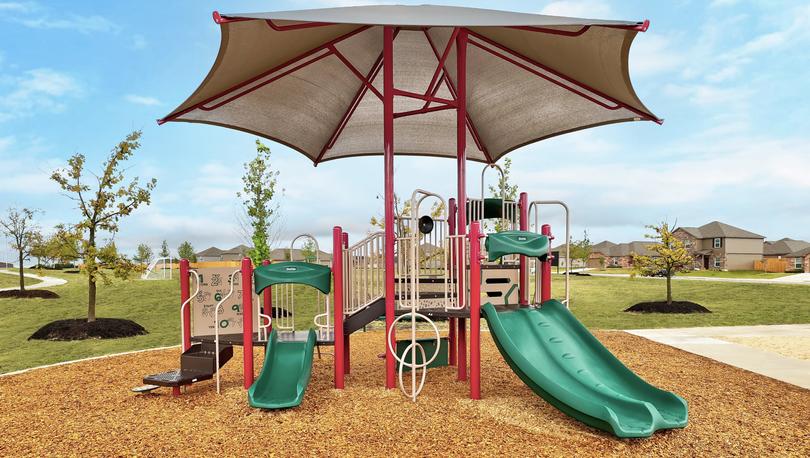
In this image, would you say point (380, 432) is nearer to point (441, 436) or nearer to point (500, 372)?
point (441, 436)

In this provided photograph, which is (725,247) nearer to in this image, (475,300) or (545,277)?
(545,277)

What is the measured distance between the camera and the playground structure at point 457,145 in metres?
5.64

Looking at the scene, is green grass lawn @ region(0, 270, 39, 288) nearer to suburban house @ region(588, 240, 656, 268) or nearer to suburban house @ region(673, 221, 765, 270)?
suburban house @ region(673, 221, 765, 270)

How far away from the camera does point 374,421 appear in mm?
5383

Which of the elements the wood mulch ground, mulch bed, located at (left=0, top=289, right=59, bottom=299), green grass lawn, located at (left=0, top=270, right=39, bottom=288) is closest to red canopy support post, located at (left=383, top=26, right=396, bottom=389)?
the wood mulch ground

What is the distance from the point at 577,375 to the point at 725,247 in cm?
6020

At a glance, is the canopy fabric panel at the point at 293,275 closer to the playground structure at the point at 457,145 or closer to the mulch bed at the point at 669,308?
the playground structure at the point at 457,145

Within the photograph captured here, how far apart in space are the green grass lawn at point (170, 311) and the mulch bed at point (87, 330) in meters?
0.36

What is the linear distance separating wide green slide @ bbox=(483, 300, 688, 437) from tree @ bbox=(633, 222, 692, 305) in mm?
12721

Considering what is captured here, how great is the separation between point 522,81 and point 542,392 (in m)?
5.10

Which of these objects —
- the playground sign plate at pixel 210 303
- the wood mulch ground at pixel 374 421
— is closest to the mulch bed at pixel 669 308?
the wood mulch ground at pixel 374 421

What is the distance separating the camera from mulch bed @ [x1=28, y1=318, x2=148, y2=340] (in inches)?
485

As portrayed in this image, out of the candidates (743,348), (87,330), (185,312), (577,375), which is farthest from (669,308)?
(87,330)

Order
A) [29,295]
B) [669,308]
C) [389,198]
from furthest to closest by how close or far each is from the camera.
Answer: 1. [29,295]
2. [669,308]
3. [389,198]
